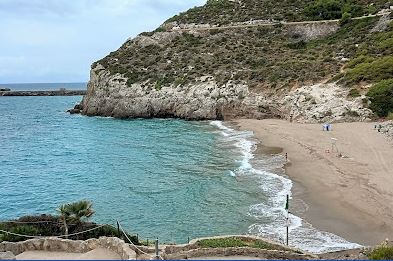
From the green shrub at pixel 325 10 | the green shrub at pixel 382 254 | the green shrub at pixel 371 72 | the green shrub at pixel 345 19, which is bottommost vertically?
the green shrub at pixel 382 254

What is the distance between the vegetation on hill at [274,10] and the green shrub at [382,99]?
36774 mm

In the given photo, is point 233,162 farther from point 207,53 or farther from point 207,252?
point 207,53

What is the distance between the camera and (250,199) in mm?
27000

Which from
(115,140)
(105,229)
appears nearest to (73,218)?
(105,229)

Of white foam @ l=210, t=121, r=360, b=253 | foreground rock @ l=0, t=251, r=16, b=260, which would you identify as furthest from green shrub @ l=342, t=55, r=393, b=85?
foreground rock @ l=0, t=251, r=16, b=260

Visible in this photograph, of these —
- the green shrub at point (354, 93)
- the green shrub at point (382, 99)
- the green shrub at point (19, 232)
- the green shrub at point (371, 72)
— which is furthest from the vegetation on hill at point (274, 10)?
the green shrub at point (19, 232)

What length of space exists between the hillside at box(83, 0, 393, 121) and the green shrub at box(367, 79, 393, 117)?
770mm

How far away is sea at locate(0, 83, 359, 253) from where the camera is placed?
23.2 m

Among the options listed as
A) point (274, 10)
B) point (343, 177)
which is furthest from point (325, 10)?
point (343, 177)

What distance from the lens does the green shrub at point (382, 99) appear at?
168 ft

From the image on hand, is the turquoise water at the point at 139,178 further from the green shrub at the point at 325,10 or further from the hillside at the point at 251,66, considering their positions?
the green shrub at the point at 325,10

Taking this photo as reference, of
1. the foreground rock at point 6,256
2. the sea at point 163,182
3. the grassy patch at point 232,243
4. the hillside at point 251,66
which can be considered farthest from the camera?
the hillside at point 251,66

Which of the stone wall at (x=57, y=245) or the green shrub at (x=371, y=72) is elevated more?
the green shrub at (x=371, y=72)

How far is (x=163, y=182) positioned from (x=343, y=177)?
39.2 ft
